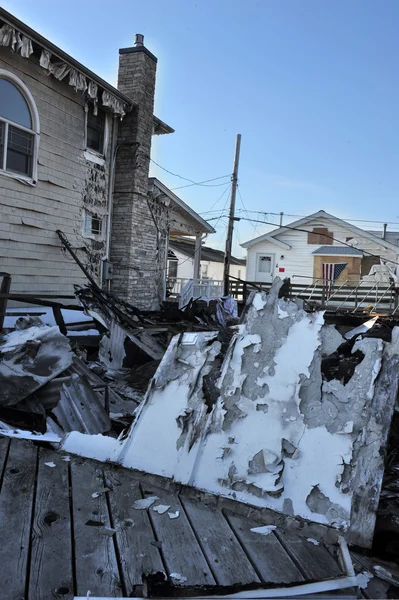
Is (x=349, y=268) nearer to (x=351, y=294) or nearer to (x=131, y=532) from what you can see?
(x=351, y=294)

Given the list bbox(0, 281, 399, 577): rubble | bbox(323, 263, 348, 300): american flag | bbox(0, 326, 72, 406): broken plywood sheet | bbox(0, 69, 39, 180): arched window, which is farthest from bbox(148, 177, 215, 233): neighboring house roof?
bbox(323, 263, 348, 300): american flag

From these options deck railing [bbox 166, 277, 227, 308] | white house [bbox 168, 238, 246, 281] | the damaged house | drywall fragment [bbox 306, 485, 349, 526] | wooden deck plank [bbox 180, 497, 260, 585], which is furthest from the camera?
white house [bbox 168, 238, 246, 281]

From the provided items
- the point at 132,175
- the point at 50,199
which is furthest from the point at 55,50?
the point at 132,175

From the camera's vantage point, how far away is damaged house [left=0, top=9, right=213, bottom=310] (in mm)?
8695

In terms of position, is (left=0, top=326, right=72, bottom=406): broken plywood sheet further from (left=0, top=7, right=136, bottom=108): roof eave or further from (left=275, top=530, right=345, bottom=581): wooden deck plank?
(left=0, top=7, right=136, bottom=108): roof eave

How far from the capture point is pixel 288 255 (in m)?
26.5

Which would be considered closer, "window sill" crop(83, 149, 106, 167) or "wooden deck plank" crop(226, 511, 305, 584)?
"wooden deck plank" crop(226, 511, 305, 584)

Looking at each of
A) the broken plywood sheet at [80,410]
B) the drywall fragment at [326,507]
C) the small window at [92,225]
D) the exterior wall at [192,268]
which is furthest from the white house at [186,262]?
the drywall fragment at [326,507]

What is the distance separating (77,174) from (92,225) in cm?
126

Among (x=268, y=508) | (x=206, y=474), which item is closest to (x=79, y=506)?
(x=206, y=474)

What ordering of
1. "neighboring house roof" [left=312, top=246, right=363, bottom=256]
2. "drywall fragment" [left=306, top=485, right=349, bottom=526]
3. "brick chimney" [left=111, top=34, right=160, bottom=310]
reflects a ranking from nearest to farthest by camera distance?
"drywall fragment" [left=306, top=485, right=349, bottom=526] → "brick chimney" [left=111, top=34, right=160, bottom=310] → "neighboring house roof" [left=312, top=246, right=363, bottom=256]

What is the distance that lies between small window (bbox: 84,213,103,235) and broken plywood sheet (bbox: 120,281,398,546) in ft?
27.9

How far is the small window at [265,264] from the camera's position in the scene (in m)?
26.9

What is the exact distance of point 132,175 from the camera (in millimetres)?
11727
